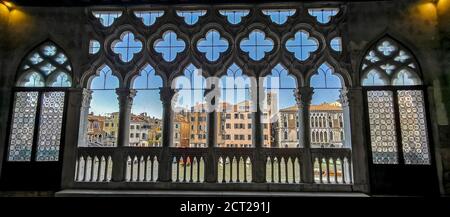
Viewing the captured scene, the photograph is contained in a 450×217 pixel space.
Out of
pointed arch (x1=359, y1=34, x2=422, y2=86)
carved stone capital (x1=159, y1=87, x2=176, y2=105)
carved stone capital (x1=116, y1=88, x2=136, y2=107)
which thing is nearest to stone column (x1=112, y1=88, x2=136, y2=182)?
carved stone capital (x1=116, y1=88, x2=136, y2=107)

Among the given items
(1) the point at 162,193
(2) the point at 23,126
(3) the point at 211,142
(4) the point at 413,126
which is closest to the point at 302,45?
(4) the point at 413,126

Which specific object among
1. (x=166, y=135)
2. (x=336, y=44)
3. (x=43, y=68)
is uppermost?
(x=336, y=44)

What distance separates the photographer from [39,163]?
16.3ft

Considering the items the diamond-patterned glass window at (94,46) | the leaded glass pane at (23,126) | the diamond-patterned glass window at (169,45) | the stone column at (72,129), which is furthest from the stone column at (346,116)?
the leaded glass pane at (23,126)

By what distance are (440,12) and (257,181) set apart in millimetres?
4334

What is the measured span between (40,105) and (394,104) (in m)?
6.27

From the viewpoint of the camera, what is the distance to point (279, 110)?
5.13 meters

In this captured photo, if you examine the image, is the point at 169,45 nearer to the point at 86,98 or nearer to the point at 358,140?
the point at 86,98

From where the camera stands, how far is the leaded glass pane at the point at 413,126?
477 centimetres

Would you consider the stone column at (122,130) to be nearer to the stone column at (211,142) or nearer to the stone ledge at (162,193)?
the stone ledge at (162,193)

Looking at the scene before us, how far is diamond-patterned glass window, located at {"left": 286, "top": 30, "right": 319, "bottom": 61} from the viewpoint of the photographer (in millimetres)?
5227

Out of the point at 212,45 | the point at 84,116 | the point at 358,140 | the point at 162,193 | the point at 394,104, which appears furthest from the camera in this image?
the point at 212,45
